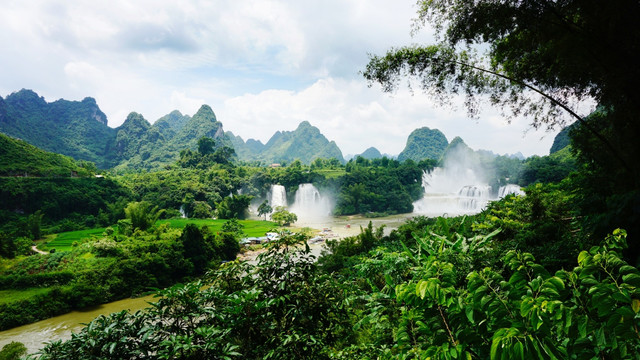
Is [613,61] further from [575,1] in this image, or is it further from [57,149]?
[57,149]

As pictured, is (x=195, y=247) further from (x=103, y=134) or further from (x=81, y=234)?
(x=103, y=134)

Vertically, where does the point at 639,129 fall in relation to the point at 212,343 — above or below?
above

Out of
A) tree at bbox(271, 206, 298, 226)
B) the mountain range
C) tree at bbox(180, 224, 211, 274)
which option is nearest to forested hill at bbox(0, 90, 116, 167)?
the mountain range

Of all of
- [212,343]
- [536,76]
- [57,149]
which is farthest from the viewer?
[57,149]

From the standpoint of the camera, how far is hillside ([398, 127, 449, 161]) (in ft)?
316

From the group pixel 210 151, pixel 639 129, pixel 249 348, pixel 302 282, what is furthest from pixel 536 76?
pixel 210 151

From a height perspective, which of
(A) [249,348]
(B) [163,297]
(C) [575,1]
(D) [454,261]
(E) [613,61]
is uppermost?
(C) [575,1]

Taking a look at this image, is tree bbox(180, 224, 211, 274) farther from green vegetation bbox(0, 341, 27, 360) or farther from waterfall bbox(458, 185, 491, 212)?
waterfall bbox(458, 185, 491, 212)

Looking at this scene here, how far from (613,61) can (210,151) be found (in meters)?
53.9

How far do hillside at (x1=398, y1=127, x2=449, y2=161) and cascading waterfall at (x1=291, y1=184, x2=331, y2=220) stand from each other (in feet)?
214

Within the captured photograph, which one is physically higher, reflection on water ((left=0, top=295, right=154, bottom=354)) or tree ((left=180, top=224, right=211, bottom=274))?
tree ((left=180, top=224, right=211, bottom=274))

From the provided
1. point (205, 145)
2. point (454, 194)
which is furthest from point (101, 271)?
point (454, 194)

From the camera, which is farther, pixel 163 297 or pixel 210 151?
pixel 210 151

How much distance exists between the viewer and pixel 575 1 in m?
3.43
